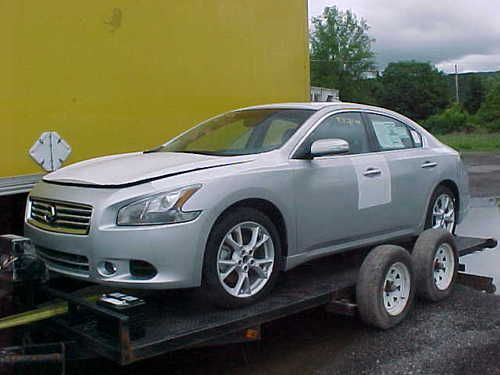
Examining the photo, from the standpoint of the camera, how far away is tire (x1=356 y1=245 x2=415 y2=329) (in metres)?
5.12

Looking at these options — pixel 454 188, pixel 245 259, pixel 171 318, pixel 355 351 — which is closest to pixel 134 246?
pixel 171 318

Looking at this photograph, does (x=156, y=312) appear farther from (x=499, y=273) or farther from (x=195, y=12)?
(x=499, y=273)

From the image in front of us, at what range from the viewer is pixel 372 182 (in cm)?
565

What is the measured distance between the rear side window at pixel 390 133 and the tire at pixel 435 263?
83 centimetres

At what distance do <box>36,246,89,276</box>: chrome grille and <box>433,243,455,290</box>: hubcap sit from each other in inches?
121

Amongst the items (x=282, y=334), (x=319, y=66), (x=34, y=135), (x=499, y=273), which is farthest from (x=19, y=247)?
(x=319, y=66)

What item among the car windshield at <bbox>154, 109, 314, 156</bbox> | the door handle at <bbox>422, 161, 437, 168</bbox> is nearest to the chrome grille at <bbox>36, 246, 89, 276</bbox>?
the car windshield at <bbox>154, 109, 314, 156</bbox>

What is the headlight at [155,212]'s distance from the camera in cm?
423

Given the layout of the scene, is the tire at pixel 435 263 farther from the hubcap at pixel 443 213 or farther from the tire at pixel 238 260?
the tire at pixel 238 260

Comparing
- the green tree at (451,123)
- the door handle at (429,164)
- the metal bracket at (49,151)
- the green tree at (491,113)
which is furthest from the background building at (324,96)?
the green tree at (451,123)

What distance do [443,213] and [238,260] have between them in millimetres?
2847

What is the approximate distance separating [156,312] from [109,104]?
250cm

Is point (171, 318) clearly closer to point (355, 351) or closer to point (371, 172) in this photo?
point (355, 351)

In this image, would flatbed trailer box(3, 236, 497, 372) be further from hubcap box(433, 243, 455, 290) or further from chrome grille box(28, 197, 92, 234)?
hubcap box(433, 243, 455, 290)
